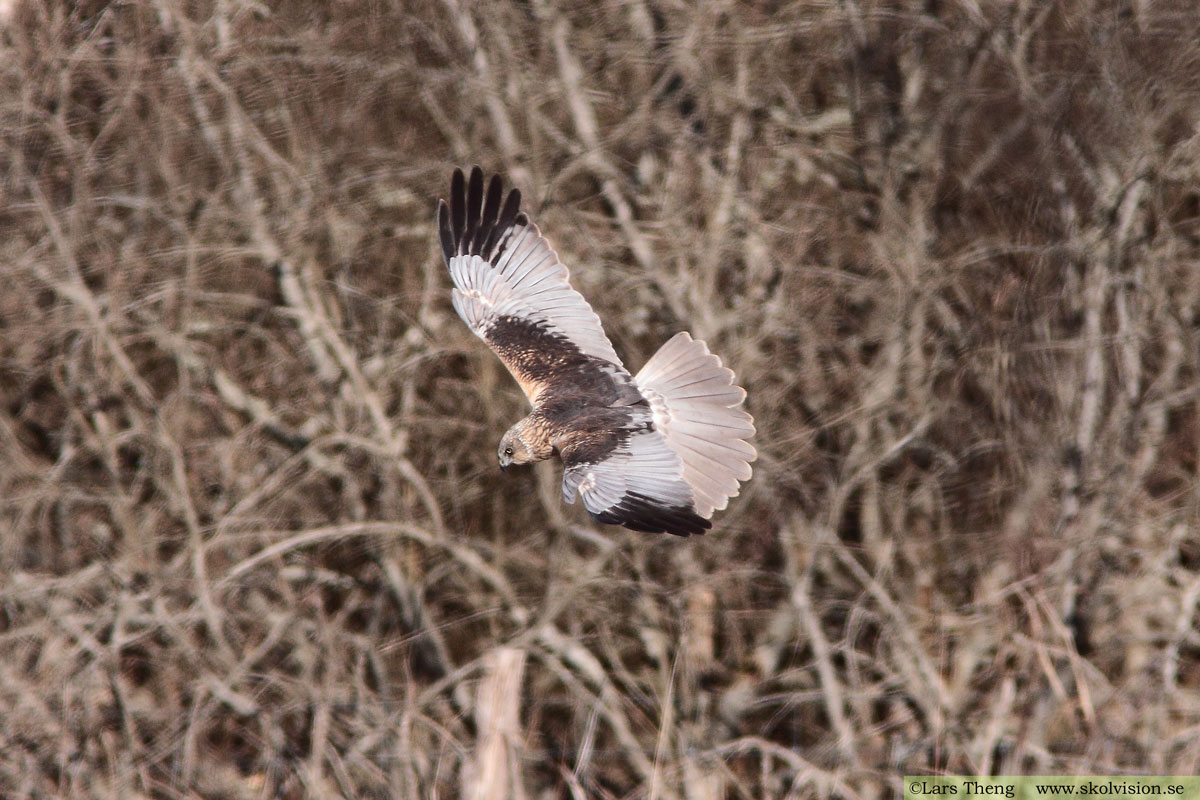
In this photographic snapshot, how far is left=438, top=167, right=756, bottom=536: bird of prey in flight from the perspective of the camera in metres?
4.34

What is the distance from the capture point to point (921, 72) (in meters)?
7.84

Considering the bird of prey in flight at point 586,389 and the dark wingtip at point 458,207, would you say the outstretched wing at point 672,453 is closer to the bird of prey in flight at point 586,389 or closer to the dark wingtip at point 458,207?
the bird of prey in flight at point 586,389

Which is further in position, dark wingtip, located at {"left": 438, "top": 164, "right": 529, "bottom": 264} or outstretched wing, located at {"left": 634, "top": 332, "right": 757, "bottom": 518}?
dark wingtip, located at {"left": 438, "top": 164, "right": 529, "bottom": 264}

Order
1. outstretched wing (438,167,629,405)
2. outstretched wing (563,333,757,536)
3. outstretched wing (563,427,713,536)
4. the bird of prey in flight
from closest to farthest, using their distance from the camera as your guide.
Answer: outstretched wing (563,427,713,536), outstretched wing (563,333,757,536), the bird of prey in flight, outstretched wing (438,167,629,405)

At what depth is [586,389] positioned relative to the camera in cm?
486

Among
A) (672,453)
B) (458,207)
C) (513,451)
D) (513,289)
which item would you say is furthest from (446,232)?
(672,453)

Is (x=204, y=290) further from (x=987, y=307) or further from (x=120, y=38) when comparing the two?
(x=987, y=307)

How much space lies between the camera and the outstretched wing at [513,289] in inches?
197

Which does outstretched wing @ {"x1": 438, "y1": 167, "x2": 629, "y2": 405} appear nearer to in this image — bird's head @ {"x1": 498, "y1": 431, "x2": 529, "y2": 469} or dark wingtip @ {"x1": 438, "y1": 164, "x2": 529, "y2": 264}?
dark wingtip @ {"x1": 438, "y1": 164, "x2": 529, "y2": 264}

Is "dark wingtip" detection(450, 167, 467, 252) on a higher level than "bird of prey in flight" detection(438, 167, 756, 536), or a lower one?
higher

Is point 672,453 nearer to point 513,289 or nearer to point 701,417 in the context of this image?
point 701,417

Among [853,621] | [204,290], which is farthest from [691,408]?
[204,290]

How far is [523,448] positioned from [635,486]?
22.1 inches

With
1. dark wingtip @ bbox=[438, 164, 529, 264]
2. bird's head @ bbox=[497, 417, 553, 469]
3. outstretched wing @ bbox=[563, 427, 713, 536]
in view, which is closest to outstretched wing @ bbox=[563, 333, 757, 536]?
outstretched wing @ bbox=[563, 427, 713, 536]
